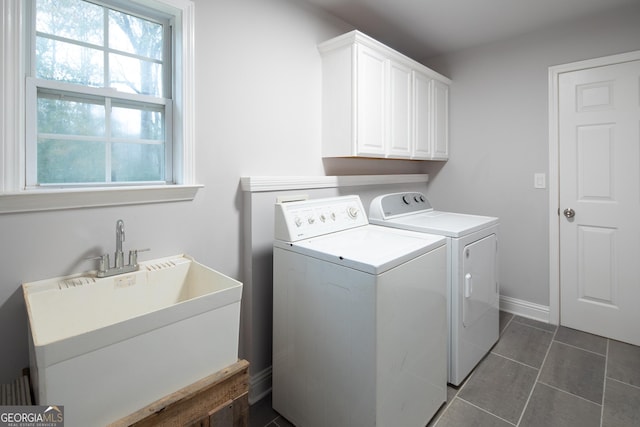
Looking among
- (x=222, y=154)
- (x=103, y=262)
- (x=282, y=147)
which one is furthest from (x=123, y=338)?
(x=282, y=147)

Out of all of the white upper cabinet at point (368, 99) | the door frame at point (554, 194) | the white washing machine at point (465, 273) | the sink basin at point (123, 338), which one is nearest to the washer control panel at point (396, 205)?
the white washing machine at point (465, 273)

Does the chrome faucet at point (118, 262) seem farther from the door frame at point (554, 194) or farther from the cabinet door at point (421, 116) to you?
the door frame at point (554, 194)

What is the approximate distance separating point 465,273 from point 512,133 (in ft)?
5.33

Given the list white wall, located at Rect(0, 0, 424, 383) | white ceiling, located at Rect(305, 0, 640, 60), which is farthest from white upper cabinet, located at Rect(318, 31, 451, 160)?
white ceiling, located at Rect(305, 0, 640, 60)

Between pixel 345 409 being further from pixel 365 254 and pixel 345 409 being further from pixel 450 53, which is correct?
pixel 450 53

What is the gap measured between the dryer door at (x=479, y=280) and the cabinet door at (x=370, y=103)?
92 centimetres

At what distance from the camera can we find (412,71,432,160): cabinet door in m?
2.68

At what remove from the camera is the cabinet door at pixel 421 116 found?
8.80 feet

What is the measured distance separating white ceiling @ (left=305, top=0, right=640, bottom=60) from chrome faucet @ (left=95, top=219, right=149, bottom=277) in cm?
191

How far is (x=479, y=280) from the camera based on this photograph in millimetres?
2049

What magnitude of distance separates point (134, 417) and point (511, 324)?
9.11 ft

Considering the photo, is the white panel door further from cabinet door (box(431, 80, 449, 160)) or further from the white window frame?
the white window frame

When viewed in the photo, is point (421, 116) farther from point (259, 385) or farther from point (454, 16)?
point (259, 385)

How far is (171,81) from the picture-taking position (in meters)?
1.61
